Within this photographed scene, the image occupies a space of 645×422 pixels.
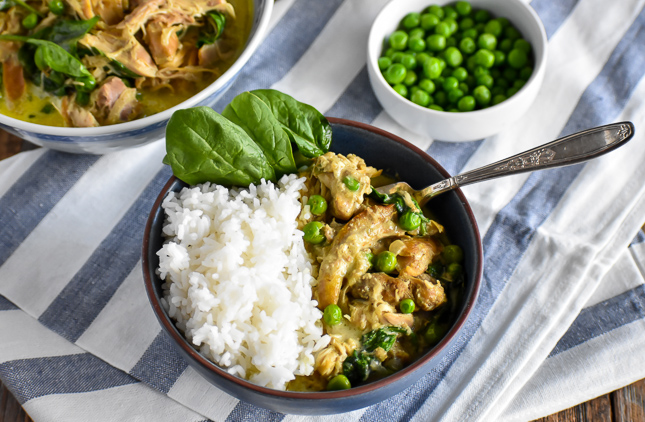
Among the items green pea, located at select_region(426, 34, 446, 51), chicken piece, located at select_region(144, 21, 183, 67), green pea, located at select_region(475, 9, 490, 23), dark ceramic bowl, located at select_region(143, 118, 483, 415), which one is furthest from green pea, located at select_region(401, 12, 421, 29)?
chicken piece, located at select_region(144, 21, 183, 67)

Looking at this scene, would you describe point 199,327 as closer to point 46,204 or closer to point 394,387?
point 394,387

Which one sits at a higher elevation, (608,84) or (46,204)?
(608,84)

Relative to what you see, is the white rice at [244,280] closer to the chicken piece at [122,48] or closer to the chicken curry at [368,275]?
the chicken curry at [368,275]

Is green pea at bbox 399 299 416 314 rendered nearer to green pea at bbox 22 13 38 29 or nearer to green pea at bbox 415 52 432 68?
green pea at bbox 415 52 432 68

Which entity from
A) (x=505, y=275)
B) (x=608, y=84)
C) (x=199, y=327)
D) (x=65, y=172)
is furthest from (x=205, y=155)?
(x=608, y=84)

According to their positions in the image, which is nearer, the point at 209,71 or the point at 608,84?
the point at 209,71
